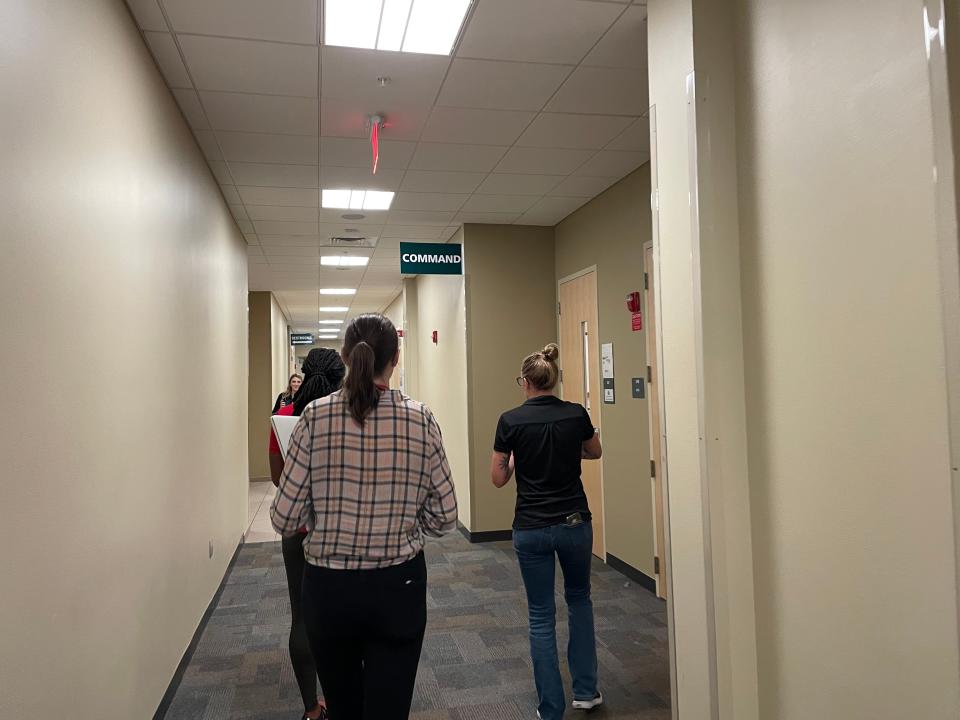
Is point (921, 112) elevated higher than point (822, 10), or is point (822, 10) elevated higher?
point (822, 10)

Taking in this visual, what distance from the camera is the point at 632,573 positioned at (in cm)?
506

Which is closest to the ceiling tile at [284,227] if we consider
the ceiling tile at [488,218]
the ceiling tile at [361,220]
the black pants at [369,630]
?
the ceiling tile at [361,220]

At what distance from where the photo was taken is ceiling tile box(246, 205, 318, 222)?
5723 mm

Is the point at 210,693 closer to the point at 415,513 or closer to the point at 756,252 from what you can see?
the point at 415,513

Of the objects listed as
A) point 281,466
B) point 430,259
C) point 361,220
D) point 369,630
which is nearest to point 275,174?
point 361,220

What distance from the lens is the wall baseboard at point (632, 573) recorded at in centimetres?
478

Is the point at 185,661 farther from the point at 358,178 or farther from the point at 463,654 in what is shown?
the point at 358,178

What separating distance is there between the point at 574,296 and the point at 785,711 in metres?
4.43

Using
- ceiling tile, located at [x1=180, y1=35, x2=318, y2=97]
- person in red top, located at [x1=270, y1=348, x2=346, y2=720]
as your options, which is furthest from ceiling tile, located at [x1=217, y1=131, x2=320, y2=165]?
person in red top, located at [x1=270, y1=348, x2=346, y2=720]

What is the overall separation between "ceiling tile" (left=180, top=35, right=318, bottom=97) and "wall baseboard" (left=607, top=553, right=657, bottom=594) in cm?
375

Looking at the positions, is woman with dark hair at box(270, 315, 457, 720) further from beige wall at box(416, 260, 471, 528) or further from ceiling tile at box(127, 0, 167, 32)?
beige wall at box(416, 260, 471, 528)

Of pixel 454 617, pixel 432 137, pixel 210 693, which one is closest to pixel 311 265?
pixel 432 137

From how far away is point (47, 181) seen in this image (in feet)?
5.98

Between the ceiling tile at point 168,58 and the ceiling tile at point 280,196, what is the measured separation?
1.82m
